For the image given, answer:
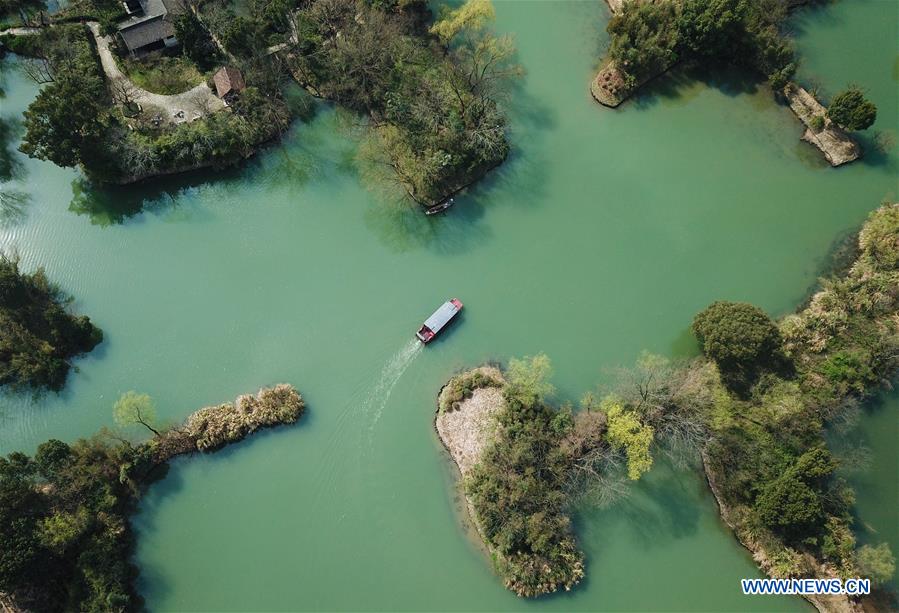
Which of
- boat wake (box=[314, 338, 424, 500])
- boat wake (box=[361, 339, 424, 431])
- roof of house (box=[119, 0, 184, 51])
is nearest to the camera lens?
boat wake (box=[314, 338, 424, 500])

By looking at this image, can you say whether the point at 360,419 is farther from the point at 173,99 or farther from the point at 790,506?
the point at 173,99

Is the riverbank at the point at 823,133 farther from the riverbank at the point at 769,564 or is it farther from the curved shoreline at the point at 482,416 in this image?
the curved shoreline at the point at 482,416

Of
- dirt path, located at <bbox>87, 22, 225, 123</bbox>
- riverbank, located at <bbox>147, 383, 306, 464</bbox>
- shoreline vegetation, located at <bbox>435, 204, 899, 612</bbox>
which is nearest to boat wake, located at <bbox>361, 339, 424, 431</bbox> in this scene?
shoreline vegetation, located at <bbox>435, 204, 899, 612</bbox>

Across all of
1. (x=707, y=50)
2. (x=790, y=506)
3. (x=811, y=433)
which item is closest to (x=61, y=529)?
(x=790, y=506)

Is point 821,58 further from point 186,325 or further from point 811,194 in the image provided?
point 186,325

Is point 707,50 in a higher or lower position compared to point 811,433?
higher

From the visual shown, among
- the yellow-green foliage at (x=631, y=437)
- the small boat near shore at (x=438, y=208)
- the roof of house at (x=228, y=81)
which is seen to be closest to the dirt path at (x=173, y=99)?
the roof of house at (x=228, y=81)

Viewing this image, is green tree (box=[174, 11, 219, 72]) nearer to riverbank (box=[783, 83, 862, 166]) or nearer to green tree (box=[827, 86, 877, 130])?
riverbank (box=[783, 83, 862, 166])
